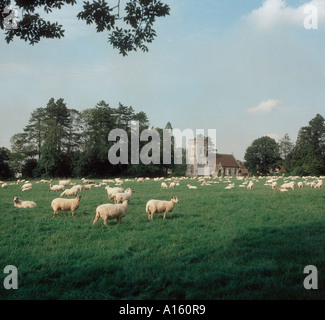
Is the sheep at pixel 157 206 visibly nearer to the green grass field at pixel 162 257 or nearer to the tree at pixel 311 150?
the green grass field at pixel 162 257

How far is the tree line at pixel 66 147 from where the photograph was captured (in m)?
59.4

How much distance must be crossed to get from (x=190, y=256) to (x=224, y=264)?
3.04 ft

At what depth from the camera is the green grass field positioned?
5406 millimetres

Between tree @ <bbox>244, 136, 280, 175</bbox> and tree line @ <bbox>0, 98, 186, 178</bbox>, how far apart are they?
39.1 m

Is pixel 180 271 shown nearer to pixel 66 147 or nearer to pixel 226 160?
pixel 66 147

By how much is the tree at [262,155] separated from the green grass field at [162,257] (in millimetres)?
86565

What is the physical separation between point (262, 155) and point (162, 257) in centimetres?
9459

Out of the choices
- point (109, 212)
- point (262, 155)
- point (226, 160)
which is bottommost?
point (109, 212)

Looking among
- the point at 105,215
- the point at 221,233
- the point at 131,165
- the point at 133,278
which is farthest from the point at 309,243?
the point at 131,165

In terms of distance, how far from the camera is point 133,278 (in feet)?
19.5

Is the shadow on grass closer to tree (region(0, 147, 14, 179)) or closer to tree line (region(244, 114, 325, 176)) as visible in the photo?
tree (region(0, 147, 14, 179))

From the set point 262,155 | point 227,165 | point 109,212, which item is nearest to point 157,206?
point 109,212

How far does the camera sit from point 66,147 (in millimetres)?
63781
